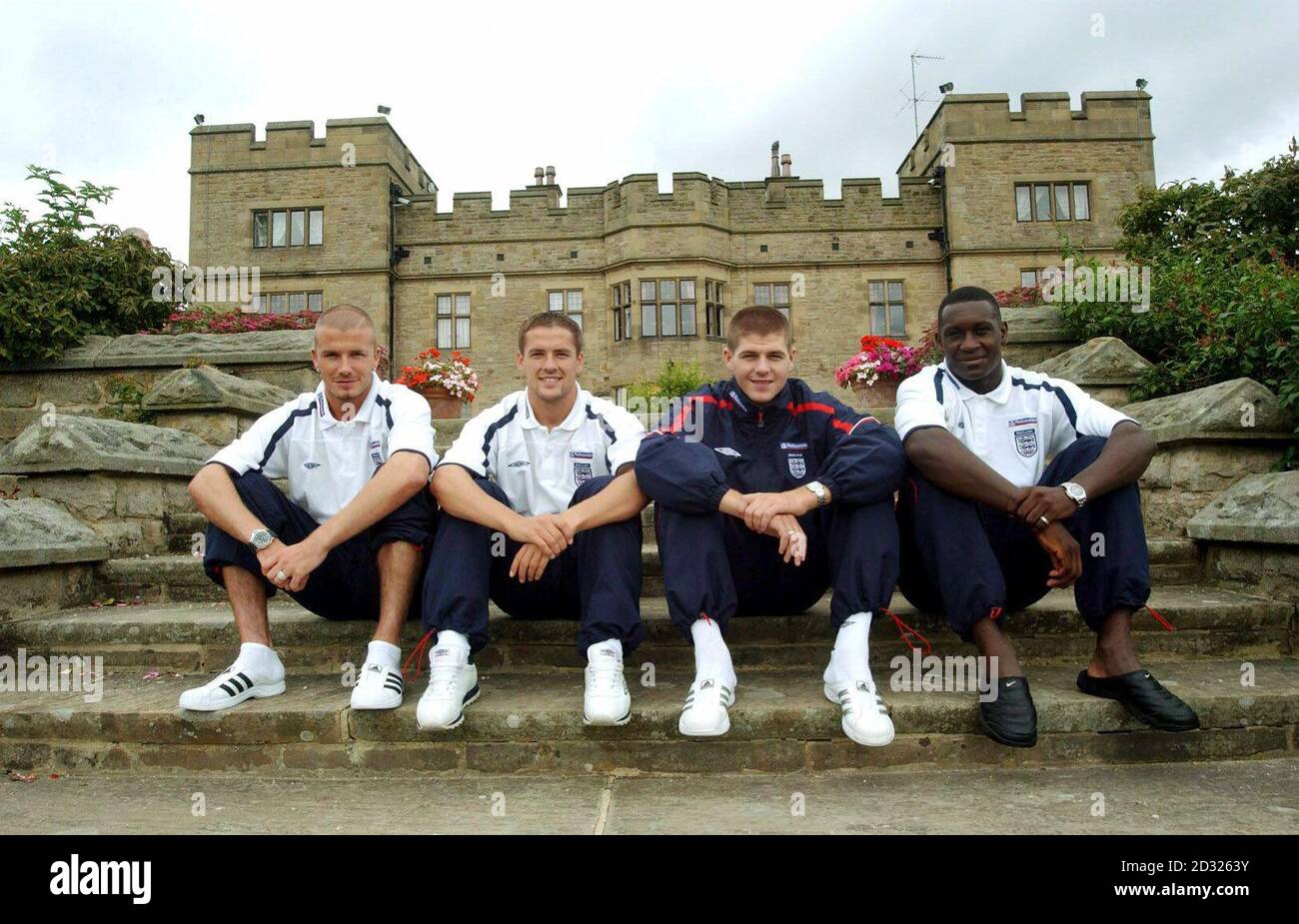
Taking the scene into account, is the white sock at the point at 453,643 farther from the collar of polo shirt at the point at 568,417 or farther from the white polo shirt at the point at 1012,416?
the white polo shirt at the point at 1012,416

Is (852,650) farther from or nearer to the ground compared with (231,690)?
farther from the ground

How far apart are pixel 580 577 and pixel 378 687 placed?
0.71 m

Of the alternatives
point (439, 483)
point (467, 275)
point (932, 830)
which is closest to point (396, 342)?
point (467, 275)

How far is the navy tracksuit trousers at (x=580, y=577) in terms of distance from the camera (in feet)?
7.66

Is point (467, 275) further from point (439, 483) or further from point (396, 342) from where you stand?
point (439, 483)

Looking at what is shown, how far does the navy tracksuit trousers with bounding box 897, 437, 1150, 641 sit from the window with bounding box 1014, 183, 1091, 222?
1953 centimetres

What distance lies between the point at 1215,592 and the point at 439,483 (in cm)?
309

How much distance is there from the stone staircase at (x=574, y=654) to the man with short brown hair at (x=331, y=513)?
5.0 inches

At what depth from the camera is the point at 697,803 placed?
2000 mm

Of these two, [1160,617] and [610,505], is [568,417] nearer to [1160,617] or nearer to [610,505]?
[610,505]

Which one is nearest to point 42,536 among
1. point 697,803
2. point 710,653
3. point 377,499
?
point 377,499

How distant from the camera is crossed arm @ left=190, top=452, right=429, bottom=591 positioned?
246cm

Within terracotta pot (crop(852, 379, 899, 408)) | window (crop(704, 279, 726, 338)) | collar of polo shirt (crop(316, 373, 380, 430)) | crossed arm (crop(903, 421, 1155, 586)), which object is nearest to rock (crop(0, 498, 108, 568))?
collar of polo shirt (crop(316, 373, 380, 430))

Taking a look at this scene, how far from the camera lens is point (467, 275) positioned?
1967cm
